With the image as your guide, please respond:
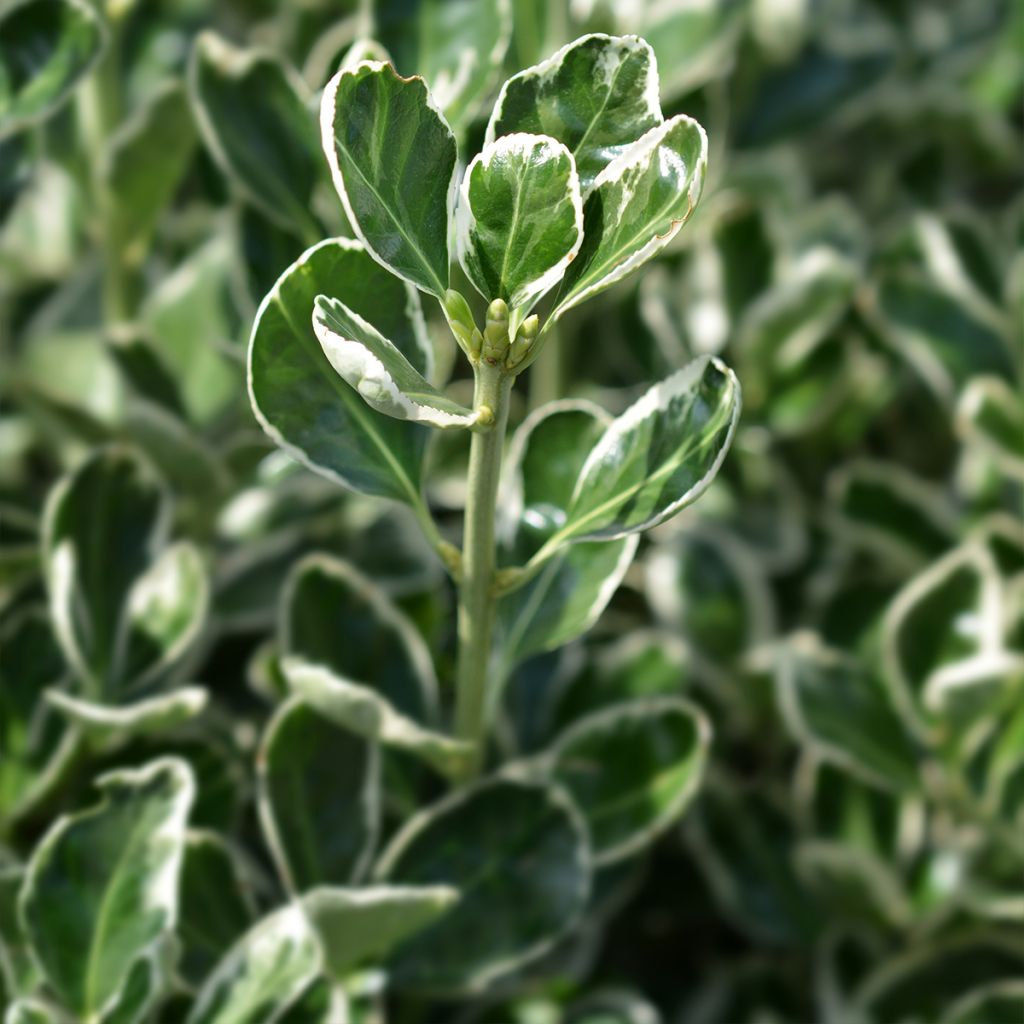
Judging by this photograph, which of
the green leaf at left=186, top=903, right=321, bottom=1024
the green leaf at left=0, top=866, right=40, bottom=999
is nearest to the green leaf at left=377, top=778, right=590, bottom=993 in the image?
the green leaf at left=186, top=903, right=321, bottom=1024

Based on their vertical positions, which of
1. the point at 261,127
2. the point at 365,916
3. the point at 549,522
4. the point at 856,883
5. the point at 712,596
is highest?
the point at 261,127

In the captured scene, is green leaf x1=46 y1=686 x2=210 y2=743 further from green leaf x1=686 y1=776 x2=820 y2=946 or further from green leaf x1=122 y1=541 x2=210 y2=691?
green leaf x1=686 y1=776 x2=820 y2=946

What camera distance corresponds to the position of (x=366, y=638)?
3.04 ft

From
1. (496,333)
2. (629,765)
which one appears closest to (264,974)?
(629,765)

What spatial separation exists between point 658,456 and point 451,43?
390 mm

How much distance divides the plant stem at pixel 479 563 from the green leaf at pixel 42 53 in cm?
38

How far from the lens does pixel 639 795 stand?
922 mm

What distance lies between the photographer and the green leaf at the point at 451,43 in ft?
2.75

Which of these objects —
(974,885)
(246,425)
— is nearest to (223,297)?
(246,425)

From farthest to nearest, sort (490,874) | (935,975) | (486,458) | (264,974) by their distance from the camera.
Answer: (935,975), (490,874), (264,974), (486,458)

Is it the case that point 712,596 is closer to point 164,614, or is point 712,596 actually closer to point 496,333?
point 164,614

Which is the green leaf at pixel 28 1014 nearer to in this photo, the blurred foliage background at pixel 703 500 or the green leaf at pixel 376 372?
the blurred foliage background at pixel 703 500

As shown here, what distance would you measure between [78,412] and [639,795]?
0.50m

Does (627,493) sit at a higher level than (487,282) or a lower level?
lower
